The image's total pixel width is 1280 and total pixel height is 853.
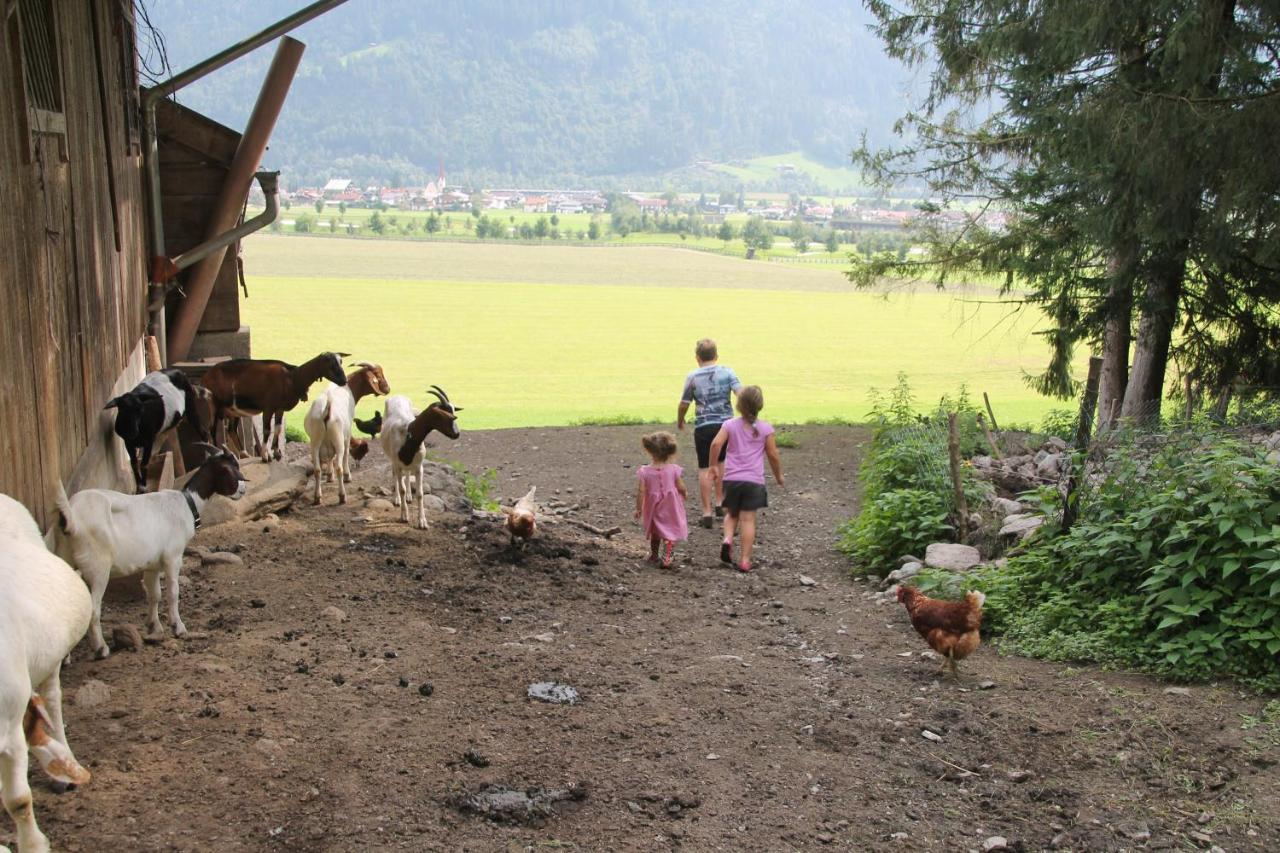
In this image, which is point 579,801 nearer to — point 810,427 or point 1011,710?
point 1011,710

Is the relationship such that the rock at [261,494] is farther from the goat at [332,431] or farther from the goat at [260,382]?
the goat at [260,382]

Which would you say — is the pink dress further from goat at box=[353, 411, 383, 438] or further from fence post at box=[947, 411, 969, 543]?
goat at box=[353, 411, 383, 438]

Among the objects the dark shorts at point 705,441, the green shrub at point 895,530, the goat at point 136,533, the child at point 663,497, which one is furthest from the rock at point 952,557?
the goat at point 136,533

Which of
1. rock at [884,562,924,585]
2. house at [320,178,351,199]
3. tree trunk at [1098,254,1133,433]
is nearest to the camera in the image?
rock at [884,562,924,585]

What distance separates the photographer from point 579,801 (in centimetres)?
476

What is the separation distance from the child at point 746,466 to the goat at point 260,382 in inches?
130

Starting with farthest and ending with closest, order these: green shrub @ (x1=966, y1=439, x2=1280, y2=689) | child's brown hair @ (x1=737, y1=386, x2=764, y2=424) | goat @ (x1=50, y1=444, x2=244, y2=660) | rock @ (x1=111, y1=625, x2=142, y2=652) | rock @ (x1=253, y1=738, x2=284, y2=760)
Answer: child's brown hair @ (x1=737, y1=386, x2=764, y2=424), green shrub @ (x1=966, y1=439, x2=1280, y2=689), rock @ (x1=111, y1=625, x2=142, y2=652), goat @ (x1=50, y1=444, x2=244, y2=660), rock @ (x1=253, y1=738, x2=284, y2=760)

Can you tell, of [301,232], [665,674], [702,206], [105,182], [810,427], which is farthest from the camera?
[702,206]

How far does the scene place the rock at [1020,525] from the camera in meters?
8.53

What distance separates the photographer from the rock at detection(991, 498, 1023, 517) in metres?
9.56

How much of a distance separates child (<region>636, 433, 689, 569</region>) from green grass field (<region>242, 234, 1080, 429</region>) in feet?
31.6

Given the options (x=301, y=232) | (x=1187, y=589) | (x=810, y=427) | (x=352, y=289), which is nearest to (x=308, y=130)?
(x=301, y=232)

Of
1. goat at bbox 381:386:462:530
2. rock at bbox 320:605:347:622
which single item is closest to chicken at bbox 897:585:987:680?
rock at bbox 320:605:347:622

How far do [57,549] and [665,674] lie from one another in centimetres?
321
